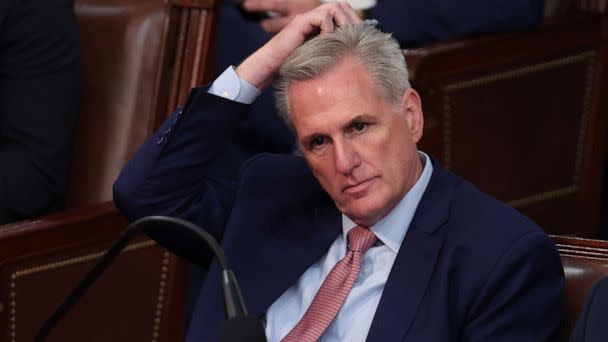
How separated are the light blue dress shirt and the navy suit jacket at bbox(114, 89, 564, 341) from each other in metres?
0.02

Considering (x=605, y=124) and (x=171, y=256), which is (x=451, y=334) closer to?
(x=171, y=256)

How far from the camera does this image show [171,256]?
116 inches

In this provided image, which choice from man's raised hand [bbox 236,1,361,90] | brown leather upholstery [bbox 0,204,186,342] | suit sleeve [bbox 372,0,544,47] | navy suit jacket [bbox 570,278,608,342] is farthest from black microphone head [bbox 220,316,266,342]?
suit sleeve [bbox 372,0,544,47]

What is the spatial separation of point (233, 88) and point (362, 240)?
384 millimetres

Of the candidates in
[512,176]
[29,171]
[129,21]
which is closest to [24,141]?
[29,171]

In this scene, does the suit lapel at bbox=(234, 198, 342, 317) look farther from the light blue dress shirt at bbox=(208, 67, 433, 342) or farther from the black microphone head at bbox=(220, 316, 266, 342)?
the black microphone head at bbox=(220, 316, 266, 342)

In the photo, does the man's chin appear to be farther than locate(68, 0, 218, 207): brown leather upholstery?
No

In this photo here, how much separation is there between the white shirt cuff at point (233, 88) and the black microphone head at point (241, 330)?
85 centimetres

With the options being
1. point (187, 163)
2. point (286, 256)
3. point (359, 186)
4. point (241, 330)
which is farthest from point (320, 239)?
point (241, 330)

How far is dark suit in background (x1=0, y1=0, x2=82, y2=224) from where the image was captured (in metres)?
2.80

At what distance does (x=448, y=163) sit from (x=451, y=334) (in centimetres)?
140

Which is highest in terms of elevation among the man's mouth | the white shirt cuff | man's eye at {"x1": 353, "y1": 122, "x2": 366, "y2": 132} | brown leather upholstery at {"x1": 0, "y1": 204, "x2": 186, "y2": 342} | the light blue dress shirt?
man's eye at {"x1": 353, "y1": 122, "x2": 366, "y2": 132}

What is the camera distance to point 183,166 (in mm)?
2252

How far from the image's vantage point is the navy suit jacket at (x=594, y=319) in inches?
65.0
